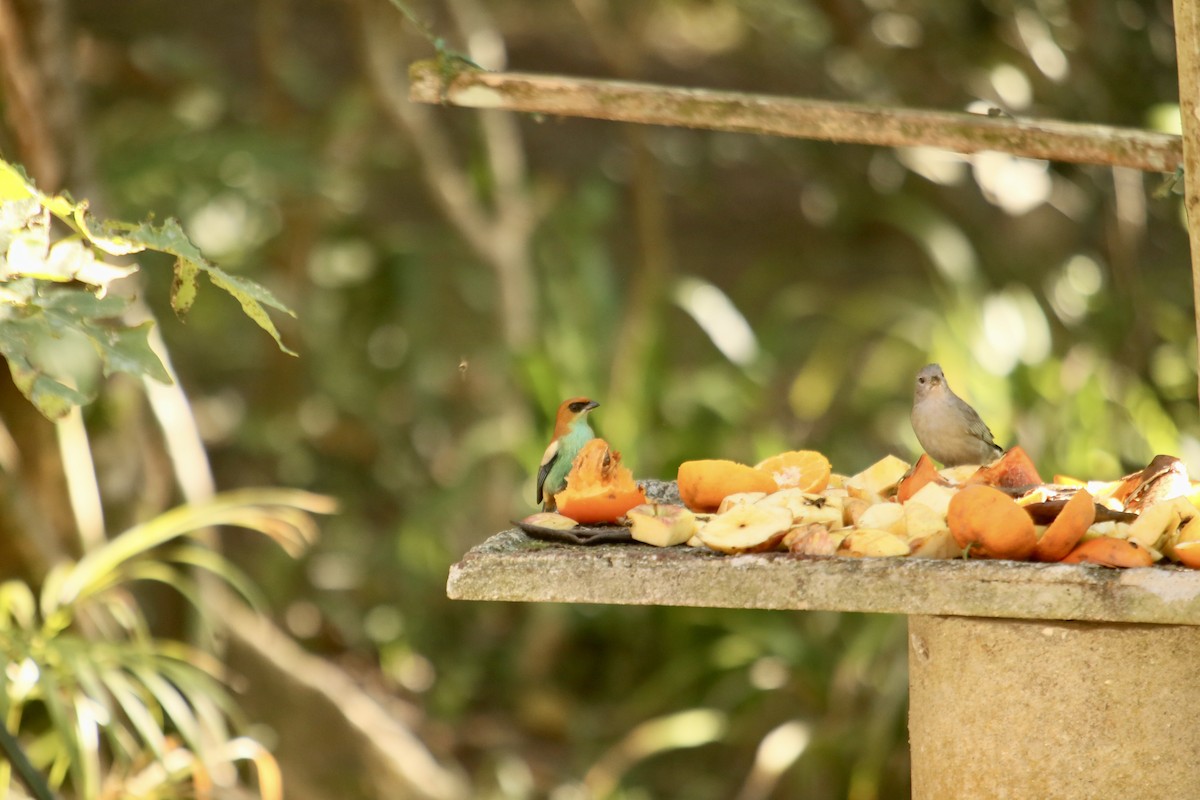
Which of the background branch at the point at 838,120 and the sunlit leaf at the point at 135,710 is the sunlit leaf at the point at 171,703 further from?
the background branch at the point at 838,120

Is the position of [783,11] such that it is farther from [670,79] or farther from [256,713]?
[256,713]

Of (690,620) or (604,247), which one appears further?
(604,247)

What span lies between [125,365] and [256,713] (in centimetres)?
290

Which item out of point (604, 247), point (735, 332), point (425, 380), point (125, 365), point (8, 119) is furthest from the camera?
point (604, 247)

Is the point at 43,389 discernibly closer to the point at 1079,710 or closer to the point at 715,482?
the point at 715,482

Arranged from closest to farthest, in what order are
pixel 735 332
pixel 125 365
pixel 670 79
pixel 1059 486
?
1. pixel 125 365
2. pixel 1059 486
3. pixel 735 332
4. pixel 670 79

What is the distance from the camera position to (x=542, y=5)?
7.25 metres

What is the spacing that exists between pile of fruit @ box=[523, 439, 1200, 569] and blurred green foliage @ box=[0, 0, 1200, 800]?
2136mm

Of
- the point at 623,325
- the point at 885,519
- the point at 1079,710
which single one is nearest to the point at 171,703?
the point at 885,519

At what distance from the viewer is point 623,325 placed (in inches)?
203

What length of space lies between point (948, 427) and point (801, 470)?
0.28 metres

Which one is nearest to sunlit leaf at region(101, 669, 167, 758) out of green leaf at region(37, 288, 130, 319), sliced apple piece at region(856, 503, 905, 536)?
green leaf at region(37, 288, 130, 319)

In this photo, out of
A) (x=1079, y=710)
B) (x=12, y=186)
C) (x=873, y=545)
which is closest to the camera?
(x=12, y=186)

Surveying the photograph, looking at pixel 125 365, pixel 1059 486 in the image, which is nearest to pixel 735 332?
pixel 1059 486
